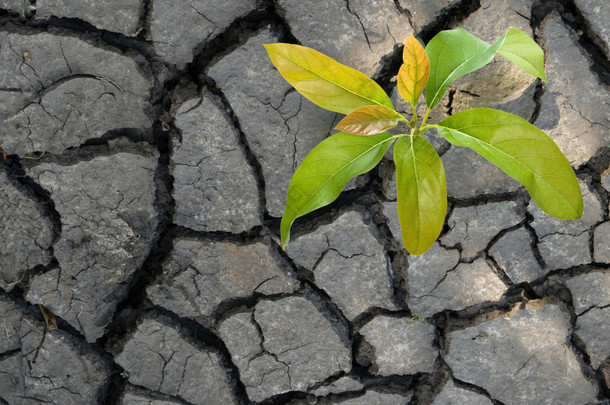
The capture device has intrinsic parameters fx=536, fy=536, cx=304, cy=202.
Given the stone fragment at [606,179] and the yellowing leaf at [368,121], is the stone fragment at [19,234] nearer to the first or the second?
the yellowing leaf at [368,121]

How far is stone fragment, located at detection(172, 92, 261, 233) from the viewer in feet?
5.69

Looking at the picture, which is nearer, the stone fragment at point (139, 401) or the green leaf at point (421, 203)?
the green leaf at point (421, 203)

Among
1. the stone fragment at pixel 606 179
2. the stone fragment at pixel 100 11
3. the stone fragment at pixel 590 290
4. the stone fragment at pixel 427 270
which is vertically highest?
the stone fragment at pixel 606 179

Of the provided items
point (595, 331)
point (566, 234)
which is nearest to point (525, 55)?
point (566, 234)

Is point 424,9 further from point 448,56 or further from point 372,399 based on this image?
point 372,399

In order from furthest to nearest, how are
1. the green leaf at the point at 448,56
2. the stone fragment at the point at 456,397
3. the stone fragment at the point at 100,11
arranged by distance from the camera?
the stone fragment at the point at 456,397 < the stone fragment at the point at 100,11 < the green leaf at the point at 448,56

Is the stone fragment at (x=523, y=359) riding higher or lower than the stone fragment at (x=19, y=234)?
higher

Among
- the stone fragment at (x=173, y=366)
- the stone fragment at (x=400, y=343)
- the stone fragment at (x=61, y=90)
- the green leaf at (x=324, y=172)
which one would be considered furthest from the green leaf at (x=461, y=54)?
the stone fragment at (x=173, y=366)

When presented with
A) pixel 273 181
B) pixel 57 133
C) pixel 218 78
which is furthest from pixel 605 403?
pixel 57 133

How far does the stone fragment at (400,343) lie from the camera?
1.80m

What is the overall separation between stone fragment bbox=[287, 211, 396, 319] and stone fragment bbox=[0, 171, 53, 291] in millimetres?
813

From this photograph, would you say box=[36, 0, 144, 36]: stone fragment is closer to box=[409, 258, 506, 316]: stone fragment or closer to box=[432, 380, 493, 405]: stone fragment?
box=[409, 258, 506, 316]: stone fragment

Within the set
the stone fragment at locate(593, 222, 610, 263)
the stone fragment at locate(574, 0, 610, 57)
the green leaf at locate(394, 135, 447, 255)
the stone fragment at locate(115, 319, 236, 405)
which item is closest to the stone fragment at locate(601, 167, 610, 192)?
the stone fragment at locate(593, 222, 610, 263)

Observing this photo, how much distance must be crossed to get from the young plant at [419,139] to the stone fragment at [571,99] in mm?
231
